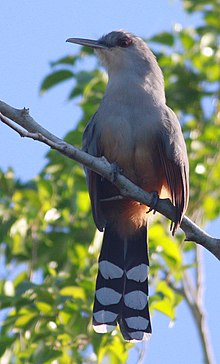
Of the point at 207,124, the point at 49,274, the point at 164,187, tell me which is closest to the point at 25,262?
the point at 49,274

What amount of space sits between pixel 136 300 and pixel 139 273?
0.66 ft

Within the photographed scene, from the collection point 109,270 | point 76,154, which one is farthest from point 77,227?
point 76,154

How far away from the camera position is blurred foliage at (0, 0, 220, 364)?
208 inches

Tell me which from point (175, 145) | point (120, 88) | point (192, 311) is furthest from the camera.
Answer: point (192, 311)

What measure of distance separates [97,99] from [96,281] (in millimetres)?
1590

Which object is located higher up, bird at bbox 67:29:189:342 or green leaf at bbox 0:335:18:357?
bird at bbox 67:29:189:342

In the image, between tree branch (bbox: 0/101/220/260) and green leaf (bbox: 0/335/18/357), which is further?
green leaf (bbox: 0/335/18/357)

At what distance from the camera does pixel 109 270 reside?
5.45 metres

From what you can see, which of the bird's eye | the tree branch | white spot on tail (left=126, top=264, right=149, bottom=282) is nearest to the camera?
the tree branch

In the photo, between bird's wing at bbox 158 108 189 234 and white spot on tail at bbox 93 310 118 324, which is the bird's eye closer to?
bird's wing at bbox 158 108 189 234

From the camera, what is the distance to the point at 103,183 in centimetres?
541

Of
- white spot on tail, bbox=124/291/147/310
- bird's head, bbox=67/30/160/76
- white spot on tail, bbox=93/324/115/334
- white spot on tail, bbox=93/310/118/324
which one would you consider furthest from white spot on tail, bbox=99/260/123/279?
bird's head, bbox=67/30/160/76

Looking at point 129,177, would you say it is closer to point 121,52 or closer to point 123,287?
point 123,287

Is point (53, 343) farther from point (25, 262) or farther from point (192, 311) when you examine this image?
point (192, 311)
